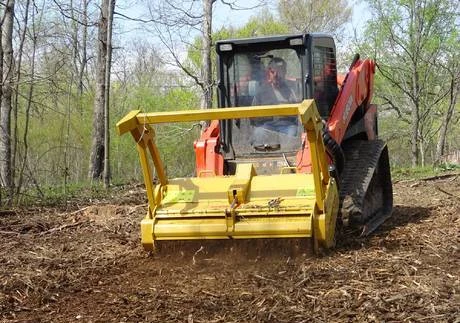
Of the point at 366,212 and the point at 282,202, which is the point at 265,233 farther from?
the point at 366,212

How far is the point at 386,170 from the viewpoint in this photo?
8445 mm

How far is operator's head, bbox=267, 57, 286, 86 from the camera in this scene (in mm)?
7098

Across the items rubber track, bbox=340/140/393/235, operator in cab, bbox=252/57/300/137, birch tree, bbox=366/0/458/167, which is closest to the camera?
rubber track, bbox=340/140/393/235

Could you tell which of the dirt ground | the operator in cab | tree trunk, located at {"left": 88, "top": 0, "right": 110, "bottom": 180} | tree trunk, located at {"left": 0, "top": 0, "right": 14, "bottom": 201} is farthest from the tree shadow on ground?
tree trunk, located at {"left": 88, "top": 0, "right": 110, "bottom": 180}

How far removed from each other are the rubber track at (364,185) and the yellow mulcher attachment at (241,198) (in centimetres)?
36

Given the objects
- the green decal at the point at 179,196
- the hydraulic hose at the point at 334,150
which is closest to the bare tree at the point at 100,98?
the hydraulic hose at the point at 334,150

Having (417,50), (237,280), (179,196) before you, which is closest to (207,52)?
(417,50)

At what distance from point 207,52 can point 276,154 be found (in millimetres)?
12816

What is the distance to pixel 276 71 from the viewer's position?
7.11 meters

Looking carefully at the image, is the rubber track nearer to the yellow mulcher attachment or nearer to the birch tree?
the yellow mulcher attachment

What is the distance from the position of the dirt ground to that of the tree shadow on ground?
2 centimetres

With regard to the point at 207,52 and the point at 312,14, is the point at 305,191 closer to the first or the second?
the point at 207,52

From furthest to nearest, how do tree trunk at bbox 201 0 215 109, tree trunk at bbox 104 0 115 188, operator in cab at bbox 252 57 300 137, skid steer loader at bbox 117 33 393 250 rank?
tree trunk at bbox 201 0 215 109 → tree trunk at bbox 104 0 115 188 → operator in cab at bbox 252 57 300 137 → skid steer loader at bbox 117 33 393 250

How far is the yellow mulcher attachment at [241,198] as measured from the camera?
5.59 metres
